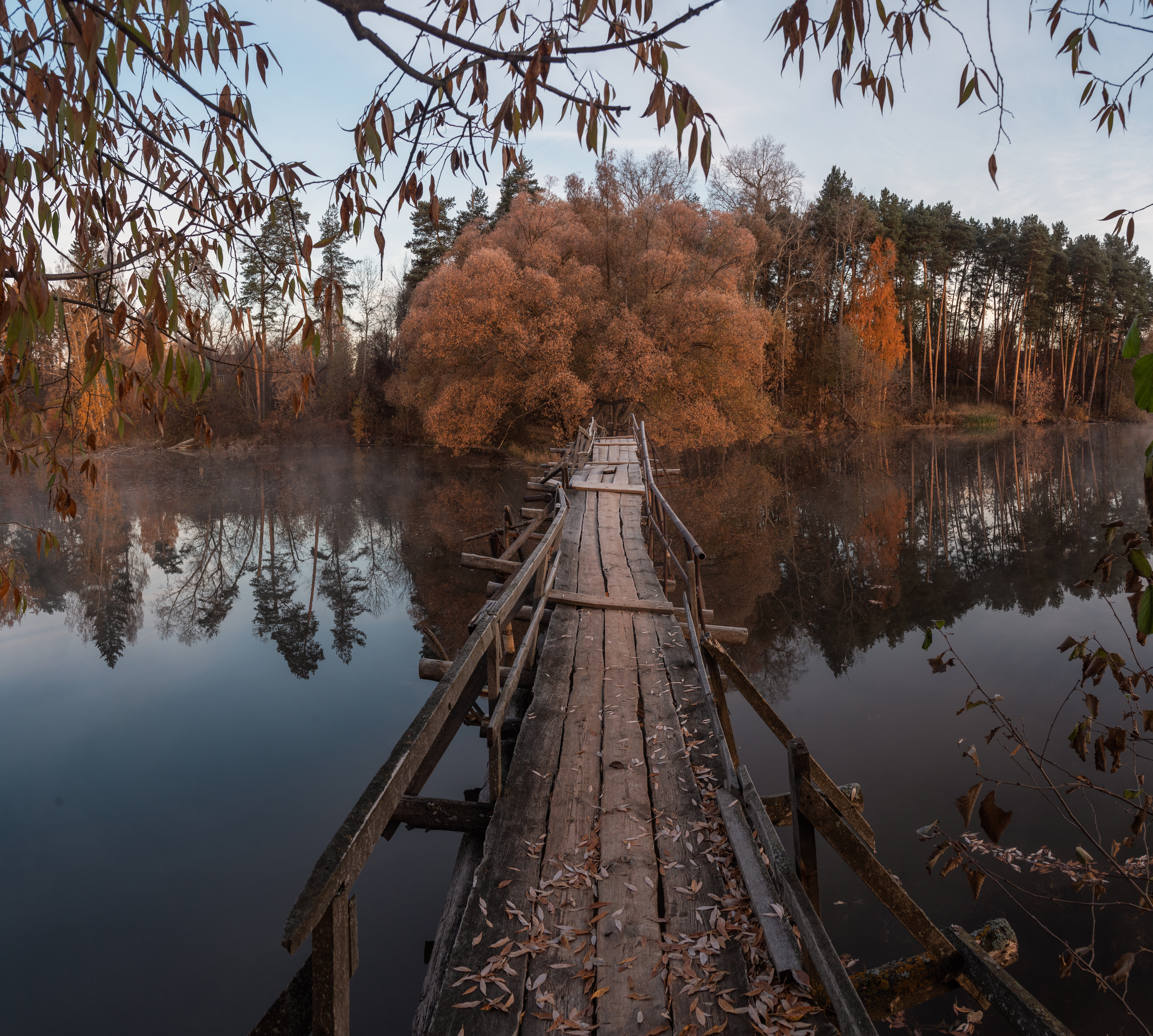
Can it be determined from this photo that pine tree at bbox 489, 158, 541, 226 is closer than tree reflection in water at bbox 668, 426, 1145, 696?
No

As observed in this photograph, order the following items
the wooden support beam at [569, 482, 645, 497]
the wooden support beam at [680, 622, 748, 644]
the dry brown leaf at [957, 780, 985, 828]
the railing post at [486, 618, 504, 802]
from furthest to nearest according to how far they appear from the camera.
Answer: the wooden support beam at [569, 482, 645, 497] → the wooden support beam at [680, 622, 748, 644] → the railing post at [486, 618, 504, 802] → the dry brown leaf at [957, 780, 985, 828]

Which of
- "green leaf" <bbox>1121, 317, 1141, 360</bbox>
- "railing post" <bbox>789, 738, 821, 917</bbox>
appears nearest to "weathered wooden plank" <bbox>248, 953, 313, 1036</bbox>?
"railing post" <bbox>789, 738, 821, 917</bbox>

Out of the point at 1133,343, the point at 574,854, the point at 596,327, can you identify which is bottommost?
the point at 574,854

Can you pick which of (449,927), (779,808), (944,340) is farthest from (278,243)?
(944,340)

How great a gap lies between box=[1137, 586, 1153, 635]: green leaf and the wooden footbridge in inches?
46.7

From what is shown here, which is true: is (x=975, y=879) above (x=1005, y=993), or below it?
below

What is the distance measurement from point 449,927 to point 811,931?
60.0 inches

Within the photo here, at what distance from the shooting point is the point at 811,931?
2.14 metres

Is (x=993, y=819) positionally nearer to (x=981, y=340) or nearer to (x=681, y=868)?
(x=681, y=868)

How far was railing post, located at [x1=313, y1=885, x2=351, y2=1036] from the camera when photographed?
187cm

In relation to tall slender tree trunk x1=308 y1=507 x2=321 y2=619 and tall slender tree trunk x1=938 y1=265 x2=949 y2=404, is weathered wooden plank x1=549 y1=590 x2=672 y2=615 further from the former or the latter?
tall slender tree trunk x1=938 y1=265 x2=949 y2=404

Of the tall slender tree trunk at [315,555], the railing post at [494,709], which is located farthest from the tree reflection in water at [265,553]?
the railing post at [494,709]

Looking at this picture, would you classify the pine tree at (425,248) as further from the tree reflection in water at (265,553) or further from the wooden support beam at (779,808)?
the wooden support beam at (779,808)

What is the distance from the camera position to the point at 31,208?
2.15 metres
